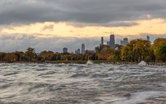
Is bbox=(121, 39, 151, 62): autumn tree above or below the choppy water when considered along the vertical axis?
above

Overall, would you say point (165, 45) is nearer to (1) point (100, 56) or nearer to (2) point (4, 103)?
(2) point (4, 103)

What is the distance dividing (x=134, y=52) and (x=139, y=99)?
330ft

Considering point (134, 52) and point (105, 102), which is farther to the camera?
point (134, 52)

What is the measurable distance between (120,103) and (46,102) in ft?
10.1

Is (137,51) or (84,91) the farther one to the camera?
(137,51)

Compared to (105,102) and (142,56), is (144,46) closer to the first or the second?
(142,56)

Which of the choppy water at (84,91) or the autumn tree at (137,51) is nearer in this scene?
the choppy water at (84,91)

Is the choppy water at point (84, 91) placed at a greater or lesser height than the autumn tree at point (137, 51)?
lesser

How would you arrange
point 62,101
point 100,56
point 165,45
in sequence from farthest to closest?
point 100,56
point 165,45
point 62,101

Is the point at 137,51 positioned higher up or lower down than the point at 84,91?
higher up

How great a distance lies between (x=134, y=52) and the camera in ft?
355

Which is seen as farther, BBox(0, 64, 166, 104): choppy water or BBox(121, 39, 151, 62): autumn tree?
BBox(121, 39, 151, 62): autumn tree

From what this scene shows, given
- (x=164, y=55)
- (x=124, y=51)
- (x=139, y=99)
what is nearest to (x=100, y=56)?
(x=124, y=51)

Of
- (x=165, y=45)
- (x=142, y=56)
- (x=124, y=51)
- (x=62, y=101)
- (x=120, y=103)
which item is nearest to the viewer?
(x=120, y=103)
